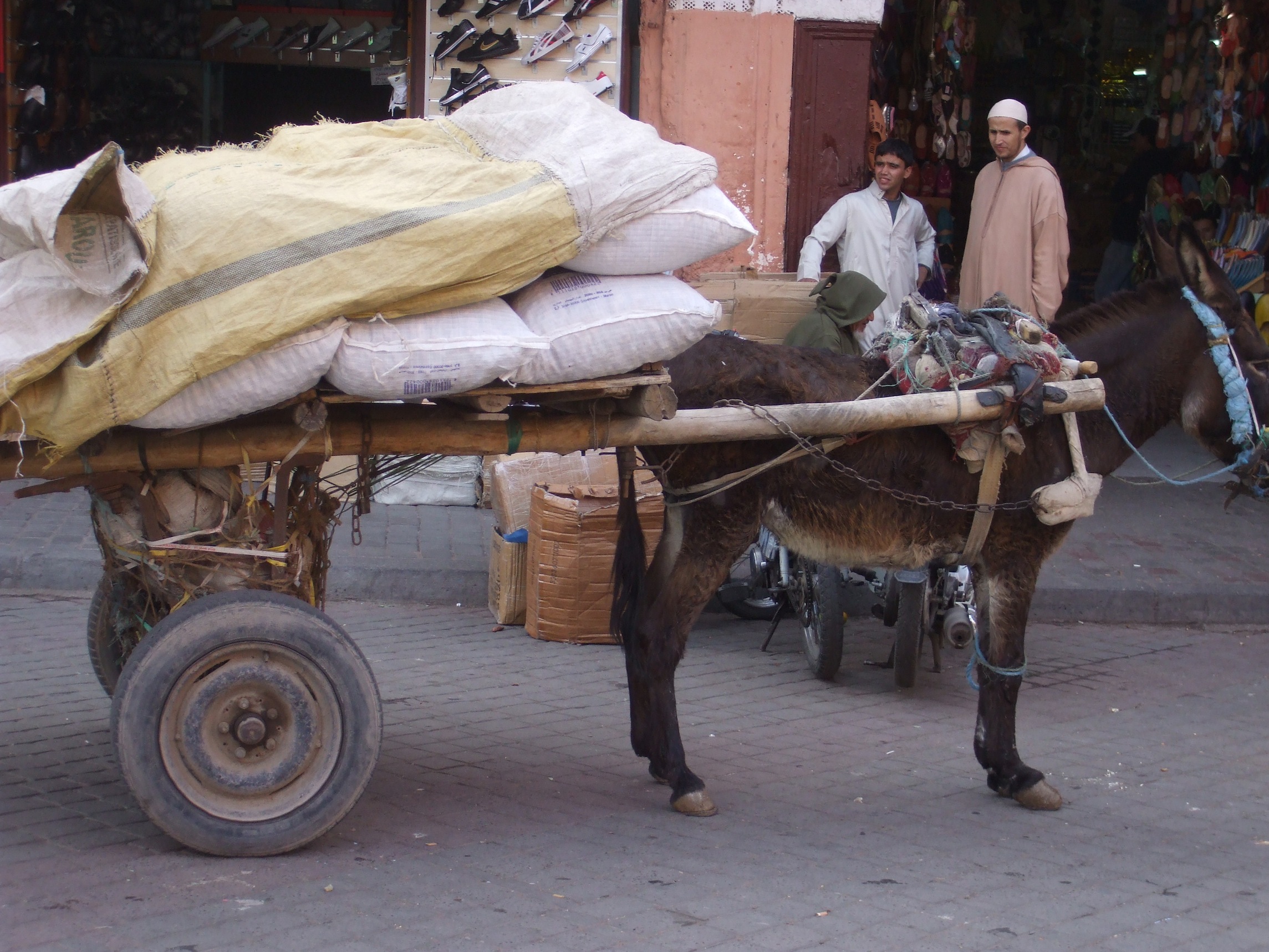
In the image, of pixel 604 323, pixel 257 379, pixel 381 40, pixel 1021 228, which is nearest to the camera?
pixel 257 379

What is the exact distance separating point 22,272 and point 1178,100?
32.2ft

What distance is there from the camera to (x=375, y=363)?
124 inches

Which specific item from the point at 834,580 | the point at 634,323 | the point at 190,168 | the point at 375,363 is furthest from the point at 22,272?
the point at 834,580

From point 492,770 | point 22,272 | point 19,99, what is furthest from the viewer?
point 19,99

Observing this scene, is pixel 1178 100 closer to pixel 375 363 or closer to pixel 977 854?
pixel 977 854

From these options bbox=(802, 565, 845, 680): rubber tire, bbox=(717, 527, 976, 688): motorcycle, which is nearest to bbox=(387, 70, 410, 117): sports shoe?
bbox=(717, 527, 976, 688): motorcycle

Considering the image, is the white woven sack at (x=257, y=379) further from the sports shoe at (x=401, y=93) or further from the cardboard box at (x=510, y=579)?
the sports shoe at (x=401, y=93)

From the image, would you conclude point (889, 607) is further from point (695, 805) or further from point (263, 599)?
point (263, 599)

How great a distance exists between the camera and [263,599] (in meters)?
3.38

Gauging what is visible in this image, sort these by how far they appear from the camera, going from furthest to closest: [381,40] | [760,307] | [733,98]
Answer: [381,40], [733,98], [760,307]

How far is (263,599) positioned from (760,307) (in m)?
3.10

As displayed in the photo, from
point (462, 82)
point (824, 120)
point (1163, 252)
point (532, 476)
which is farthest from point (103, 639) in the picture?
point (824, 120)

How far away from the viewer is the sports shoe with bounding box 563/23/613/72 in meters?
7.71

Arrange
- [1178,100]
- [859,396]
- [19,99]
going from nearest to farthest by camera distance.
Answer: [859,396] < [19,99] < [1178,100]
